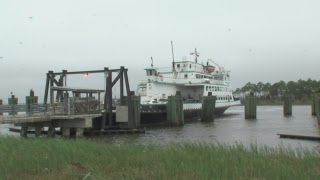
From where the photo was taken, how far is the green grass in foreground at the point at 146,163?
925 cm

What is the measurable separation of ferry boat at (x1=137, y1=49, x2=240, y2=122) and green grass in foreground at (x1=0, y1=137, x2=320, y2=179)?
35350 mm

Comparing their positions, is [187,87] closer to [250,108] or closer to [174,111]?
[250,108]

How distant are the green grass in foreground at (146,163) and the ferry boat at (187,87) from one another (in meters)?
35.3

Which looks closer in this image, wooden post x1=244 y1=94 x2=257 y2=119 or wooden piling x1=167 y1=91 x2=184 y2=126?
wooden piling x1=167 y1=91 x2=184 y2=126

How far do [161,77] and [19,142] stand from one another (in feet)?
140

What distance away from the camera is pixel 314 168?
1015 cm

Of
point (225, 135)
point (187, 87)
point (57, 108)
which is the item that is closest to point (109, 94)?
point (57, 108)

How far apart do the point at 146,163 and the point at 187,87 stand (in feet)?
177

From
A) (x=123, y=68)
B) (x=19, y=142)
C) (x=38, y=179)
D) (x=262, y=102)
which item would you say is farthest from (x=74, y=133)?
(x=262, y=102)

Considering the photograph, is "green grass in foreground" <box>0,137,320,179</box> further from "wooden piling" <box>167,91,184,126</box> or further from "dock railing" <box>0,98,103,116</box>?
"wooden piling" <box>167,91,184,126</box>

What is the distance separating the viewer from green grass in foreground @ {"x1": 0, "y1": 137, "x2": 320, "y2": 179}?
364 inches

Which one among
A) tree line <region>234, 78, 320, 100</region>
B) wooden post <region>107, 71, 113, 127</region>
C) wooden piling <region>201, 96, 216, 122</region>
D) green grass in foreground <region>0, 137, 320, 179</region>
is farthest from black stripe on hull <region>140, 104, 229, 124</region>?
tree line <region>234, 78, 320, 100</region>

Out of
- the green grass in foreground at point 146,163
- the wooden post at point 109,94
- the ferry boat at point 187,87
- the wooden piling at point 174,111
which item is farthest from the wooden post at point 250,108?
the green grass in foreground at point 146,163

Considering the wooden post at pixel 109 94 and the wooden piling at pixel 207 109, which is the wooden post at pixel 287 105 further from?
the wooden post at pixel 109 94
